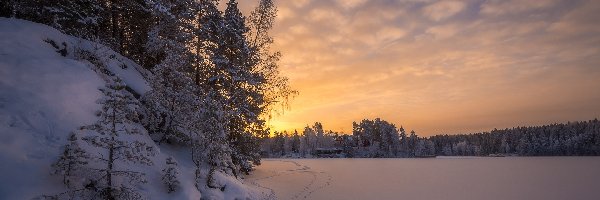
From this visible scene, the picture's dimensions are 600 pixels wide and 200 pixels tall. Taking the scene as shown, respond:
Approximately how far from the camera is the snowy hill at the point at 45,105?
9.66 meters

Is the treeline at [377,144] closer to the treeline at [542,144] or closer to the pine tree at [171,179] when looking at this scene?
the treeline at [542,144]

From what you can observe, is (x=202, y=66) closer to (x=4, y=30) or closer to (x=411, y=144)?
(x=4, y=30)

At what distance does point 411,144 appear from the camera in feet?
550

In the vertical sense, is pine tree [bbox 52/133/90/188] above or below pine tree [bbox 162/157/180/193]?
above

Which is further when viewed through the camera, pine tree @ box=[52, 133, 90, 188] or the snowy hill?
pine tree @ box=[52, 133, 90, 188]

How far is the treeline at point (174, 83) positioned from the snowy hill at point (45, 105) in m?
0.45

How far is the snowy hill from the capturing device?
966cm

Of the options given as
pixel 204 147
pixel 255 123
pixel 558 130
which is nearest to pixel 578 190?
pixel 255 123

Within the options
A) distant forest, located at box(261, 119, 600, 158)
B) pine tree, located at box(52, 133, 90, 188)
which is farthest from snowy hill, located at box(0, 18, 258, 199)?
distant forest, located at box(261, 119, 600, 158)

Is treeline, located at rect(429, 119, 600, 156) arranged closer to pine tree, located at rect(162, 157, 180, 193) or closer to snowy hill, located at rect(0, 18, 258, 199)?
snowy hill, located at rect(0, 18, 258, 199)

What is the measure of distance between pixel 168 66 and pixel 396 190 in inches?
740

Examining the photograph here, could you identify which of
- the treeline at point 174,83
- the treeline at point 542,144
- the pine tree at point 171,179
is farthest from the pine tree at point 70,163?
the treeline at point 542,144

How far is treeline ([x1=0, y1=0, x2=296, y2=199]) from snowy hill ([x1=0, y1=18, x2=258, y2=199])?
450 millimetres

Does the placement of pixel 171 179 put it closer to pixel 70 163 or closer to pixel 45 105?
pixel 70 163
